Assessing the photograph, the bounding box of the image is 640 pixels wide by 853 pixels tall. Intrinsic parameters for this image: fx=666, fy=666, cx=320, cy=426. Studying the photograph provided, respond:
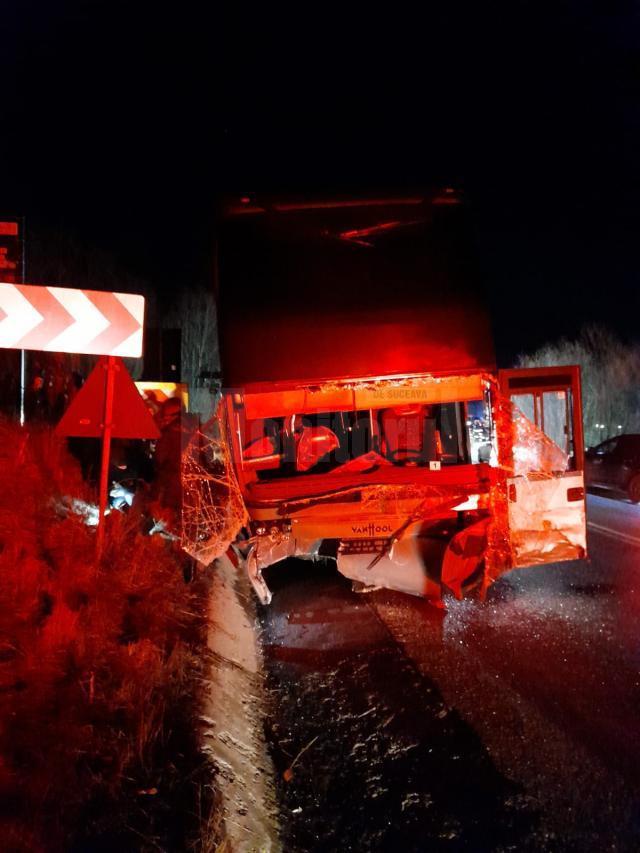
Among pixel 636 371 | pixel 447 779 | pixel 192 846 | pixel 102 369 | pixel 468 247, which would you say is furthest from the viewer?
pixel 636 371

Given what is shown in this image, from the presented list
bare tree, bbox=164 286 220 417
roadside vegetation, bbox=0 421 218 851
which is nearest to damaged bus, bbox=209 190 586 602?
roadside vegetation, bbox=0 421 218 851

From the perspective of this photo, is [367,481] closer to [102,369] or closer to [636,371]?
[102,369]

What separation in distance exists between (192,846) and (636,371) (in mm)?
32559

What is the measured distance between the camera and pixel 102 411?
534 centimetres

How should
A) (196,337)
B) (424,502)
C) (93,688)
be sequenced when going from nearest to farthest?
(93,688), (424,502), (196,337)

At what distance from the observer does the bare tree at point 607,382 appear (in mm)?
31688

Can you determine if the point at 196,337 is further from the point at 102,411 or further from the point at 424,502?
the point at 102,411

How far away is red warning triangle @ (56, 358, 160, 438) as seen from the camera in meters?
5.25

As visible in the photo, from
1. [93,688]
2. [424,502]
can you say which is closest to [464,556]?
[424,502]

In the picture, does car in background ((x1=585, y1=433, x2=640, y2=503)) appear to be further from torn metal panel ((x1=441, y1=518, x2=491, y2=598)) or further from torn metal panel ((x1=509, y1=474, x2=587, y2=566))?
torn metal panel ((x1=441, y1=518, x2=491, y2=598))

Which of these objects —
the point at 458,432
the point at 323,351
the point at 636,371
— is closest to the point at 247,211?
the point at 323,351

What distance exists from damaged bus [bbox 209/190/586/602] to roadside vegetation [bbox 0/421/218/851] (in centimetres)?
155

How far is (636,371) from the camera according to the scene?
1233 inches

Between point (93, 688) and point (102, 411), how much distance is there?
2147mm
